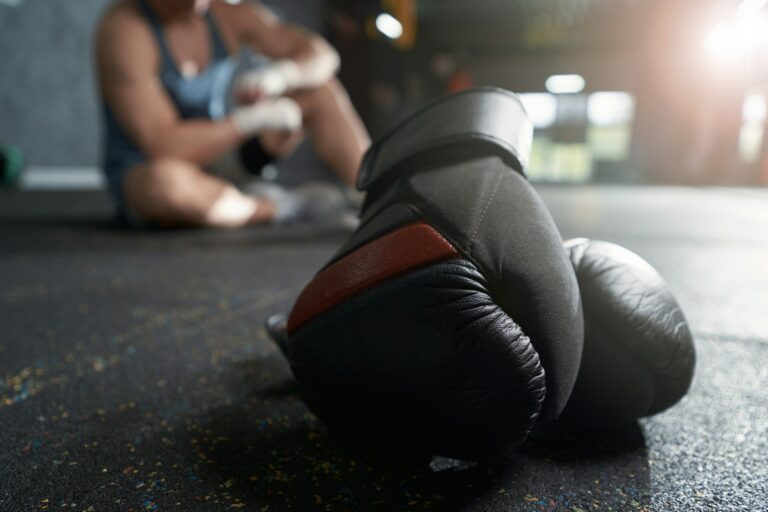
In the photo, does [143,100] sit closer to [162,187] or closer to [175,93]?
[175,93]

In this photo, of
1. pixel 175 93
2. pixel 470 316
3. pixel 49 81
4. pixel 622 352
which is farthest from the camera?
pixel 49 81

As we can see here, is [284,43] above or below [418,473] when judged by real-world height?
above

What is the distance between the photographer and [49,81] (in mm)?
4711

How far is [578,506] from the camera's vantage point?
39cm

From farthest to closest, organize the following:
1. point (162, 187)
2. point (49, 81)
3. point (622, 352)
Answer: point (49, 81)
point (162, 187)
point (622, 352)

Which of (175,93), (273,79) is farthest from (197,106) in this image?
(273,79)

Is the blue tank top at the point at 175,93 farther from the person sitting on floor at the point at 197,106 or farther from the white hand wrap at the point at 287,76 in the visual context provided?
the white hand wrap at the point at 287,76

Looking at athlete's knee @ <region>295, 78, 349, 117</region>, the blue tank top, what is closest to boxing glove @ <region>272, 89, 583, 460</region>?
the blue tank top

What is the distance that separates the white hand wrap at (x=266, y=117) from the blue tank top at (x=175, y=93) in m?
0.14

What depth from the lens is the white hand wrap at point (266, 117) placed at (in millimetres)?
1980

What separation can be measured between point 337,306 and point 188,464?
177 millimetres

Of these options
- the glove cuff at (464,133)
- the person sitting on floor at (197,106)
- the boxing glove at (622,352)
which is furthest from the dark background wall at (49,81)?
the boxing glove at (622,352)

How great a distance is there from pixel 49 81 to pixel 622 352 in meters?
5.42

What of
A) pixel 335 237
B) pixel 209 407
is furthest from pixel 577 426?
pixel 335 237
